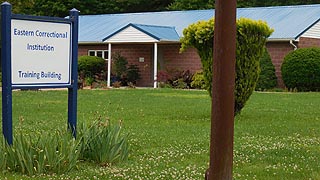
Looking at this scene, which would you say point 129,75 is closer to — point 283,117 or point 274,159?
point 283,117

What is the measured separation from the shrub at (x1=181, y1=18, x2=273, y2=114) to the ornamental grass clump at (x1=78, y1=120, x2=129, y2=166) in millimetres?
6616

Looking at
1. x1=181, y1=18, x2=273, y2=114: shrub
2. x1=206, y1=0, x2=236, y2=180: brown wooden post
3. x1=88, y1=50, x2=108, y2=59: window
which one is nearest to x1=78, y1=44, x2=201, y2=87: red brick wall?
x1=88, y1=50, x2=108, y2=59: window

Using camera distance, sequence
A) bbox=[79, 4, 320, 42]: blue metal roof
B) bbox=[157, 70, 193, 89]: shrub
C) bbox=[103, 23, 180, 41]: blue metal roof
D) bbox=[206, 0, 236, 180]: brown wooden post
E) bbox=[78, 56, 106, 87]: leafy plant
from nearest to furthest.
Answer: bbox=[206, 0, 236, 180]: brown wooden post
bbox=[79, 4, 320, 42]: blue metal roof
bbox=[157, 70, 193, 89]: shrub
bbox=[103, 23, 180, 41]: blue metal roof
bbox=[78, 56, 106, 87]: leafy plant

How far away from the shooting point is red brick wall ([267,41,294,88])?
3091 cm

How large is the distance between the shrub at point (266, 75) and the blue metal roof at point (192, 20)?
1394 mm

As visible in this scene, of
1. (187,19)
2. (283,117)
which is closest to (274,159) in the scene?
(283,117)

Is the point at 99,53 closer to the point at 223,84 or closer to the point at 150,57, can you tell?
the point at 150,57

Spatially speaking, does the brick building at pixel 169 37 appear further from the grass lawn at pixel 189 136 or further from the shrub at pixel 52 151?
the shrub at pixel 52 151

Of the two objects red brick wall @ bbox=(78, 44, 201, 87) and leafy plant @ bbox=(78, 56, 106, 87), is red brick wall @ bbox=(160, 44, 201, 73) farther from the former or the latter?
leafy plant @ bbox=(78, 56, 106, 87)

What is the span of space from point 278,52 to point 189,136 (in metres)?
20.5

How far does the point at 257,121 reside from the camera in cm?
1470

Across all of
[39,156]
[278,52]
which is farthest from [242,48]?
[278,52]

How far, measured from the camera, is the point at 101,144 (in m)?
8.73

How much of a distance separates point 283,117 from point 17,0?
47.2ft
